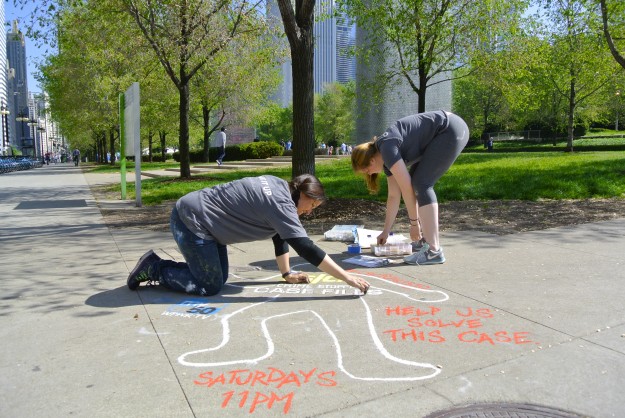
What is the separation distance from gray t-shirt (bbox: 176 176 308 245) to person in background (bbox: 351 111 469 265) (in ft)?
4.06

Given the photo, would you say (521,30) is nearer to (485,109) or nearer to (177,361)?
(177,361)

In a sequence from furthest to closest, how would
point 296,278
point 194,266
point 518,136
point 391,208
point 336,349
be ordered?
point 518,136 < point 391,208 < point 296,278 < point 194,266 < point 336,349

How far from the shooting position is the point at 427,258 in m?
5.03

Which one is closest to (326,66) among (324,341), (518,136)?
(518,136)

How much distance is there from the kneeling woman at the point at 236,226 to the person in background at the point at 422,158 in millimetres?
1136

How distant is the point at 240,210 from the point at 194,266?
1.99 feet

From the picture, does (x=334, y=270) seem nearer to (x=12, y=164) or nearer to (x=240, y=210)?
(x=240, y=210)

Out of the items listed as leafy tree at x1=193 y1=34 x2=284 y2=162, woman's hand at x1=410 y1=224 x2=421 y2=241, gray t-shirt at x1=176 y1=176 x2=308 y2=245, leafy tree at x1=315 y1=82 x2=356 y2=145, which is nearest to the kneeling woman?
gray t-shirt at x1=176 y1=176 x2=308 y2=245

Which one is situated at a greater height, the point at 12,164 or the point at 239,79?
the point at 239,79

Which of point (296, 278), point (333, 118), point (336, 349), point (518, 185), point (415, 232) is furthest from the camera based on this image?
point (333, 118)

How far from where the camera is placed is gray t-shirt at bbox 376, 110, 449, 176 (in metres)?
4.70

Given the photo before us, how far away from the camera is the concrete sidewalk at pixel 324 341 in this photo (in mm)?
2438

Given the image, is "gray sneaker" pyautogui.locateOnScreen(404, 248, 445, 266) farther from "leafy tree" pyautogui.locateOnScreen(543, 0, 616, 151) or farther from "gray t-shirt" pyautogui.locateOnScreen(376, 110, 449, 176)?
"leafy tree" pyautogui.locateOnScreen(543, 0, 616, 151)

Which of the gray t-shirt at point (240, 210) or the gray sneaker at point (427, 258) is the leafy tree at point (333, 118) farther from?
the gray t-shirt at point (240, 210)
